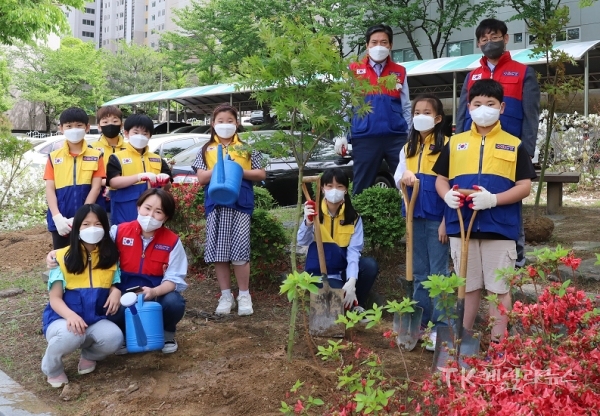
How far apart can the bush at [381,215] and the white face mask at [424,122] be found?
49.7 inches

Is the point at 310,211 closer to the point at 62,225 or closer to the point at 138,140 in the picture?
the point at 138,140

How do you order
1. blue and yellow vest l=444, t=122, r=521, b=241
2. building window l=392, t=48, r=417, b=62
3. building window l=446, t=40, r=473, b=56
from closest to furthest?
blue and yellow vest l=444, t=122, r=521, b=241
building window l=446, t=40, r=473, b=56
building window l=392, t=48, r=417, b=62

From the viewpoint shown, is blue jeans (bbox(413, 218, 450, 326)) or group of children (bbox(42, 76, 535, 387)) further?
blue jeans (bbox(413, 218, 450, 326))

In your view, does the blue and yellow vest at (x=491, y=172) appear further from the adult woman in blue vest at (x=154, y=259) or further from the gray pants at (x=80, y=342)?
the gray pants at (x=80, y=342)

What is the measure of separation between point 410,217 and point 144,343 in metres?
1.88

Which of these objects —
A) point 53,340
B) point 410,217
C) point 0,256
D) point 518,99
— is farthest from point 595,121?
point 53,340

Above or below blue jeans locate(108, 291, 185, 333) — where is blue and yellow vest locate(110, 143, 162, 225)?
above

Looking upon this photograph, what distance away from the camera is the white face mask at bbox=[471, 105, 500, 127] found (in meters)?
3.73

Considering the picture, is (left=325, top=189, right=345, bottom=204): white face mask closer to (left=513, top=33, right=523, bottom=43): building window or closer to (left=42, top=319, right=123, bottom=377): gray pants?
(left=42, top=319, right=123, bottom=377): gray pants

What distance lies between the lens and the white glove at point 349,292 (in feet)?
15.0

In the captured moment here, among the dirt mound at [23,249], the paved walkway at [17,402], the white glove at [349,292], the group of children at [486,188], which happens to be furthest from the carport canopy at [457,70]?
the paved walkway at [17,402]

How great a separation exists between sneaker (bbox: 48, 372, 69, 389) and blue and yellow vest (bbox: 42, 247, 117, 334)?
0.30 meters

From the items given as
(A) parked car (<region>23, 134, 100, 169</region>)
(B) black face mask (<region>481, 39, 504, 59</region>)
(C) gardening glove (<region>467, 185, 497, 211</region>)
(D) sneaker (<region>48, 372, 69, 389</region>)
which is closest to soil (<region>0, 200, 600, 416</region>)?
(D) sneaker (<region>48, 372, 69, 389</region>)

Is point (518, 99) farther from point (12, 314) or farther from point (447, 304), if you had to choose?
point (12, 314)
